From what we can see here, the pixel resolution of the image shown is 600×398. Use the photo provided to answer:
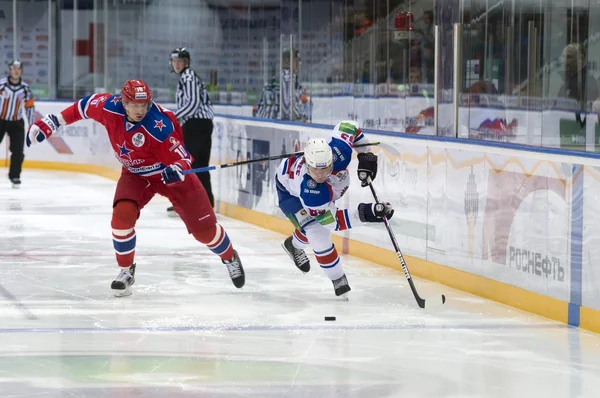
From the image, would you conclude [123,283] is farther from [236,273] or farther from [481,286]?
[481,286]

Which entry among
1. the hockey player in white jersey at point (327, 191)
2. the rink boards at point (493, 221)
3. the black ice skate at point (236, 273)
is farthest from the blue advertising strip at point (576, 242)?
the black ice skate at point (236, 273)

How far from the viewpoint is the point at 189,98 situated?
9320 mm

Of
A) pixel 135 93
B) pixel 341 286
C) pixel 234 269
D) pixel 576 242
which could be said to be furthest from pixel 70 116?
pixel 576 242

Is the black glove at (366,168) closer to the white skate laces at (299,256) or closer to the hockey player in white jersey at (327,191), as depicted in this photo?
the hockey player in white jersey at (327,191)

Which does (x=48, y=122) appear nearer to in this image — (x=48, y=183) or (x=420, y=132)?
(x=420, y=132)

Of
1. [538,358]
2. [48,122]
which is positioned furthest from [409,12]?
[538,358]

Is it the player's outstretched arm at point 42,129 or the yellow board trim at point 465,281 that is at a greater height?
the player's outstretched arm at point 42,129

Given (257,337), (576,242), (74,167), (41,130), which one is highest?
(41,130)

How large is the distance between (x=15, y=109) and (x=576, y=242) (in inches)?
318

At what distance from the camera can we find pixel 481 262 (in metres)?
5.83

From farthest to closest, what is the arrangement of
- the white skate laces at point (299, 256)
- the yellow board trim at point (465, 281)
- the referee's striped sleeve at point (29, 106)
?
the referee's striped sleeve at point (29, 106), the white skate laces at point (299, 256), the yellow board trim at point (465, 281)

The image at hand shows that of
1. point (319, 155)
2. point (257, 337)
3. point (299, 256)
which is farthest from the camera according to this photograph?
point (299, 256)

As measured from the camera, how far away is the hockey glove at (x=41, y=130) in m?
5.78

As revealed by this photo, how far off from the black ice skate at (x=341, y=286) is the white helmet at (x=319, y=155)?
69 centimetres
